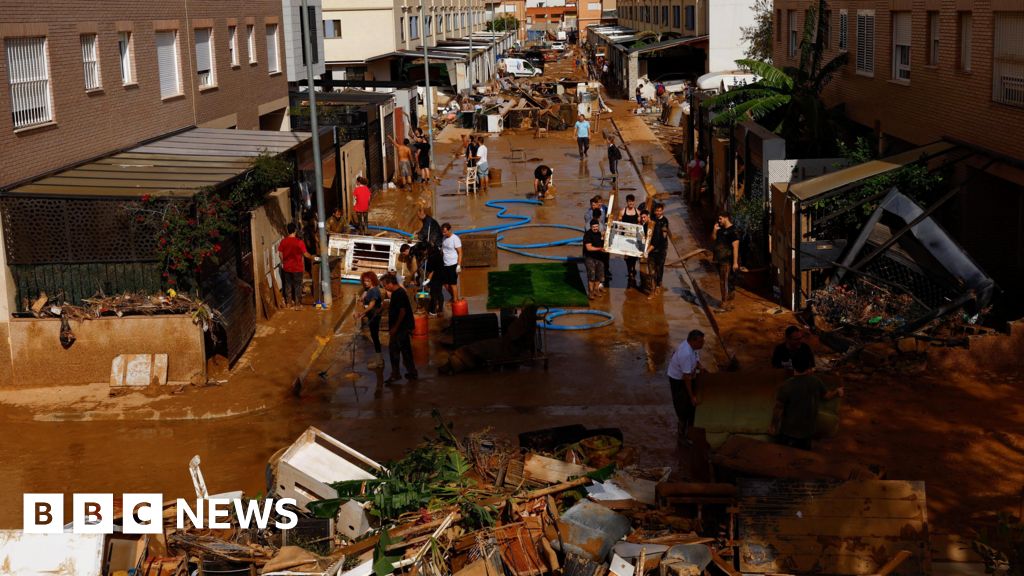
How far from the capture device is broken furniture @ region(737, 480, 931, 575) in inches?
392

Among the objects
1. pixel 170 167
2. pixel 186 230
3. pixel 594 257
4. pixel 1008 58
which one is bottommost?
pixel 594 257

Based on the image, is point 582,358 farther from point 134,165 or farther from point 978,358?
point 134,165

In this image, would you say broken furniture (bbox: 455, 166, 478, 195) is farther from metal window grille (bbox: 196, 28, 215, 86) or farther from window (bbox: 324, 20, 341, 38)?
window (bbox: 324, 20, 341, 38)

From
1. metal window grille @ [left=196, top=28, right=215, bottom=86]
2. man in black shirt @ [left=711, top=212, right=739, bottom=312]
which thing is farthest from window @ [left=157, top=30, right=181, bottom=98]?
man in black shirt @ [left=711, top=212, right=739, bottom=312]

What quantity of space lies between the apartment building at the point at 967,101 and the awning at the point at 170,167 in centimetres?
1233

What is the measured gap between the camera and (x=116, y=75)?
2102 centimetres

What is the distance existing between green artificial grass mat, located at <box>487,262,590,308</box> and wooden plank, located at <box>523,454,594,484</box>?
5.74m

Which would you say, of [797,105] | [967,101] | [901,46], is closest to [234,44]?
[797,105]

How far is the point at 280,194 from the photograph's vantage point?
22359 millimetres

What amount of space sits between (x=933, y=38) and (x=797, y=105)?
3.98 metres

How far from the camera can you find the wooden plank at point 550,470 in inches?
464

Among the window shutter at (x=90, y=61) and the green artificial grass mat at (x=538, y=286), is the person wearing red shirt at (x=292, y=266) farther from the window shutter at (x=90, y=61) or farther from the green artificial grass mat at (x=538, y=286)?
the window shutter at (x=90, y=61)

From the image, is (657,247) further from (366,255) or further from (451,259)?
(366,255)

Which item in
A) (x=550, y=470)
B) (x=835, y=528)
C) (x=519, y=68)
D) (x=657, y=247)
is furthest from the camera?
(x=519, y=68)
